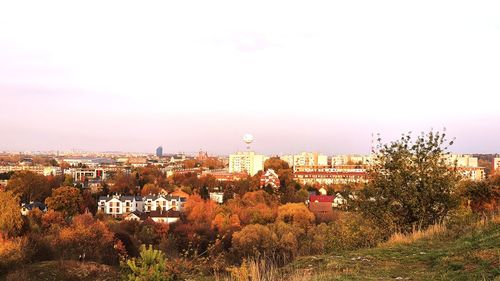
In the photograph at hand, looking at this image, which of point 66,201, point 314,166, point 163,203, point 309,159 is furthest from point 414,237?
point 309,159

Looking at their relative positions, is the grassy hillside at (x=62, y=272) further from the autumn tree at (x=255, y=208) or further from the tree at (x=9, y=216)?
the autumn tree at (x=255, y=208)

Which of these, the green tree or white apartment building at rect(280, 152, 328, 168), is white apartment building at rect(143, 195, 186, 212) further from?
white apartment building at rect(280, 152, 328, 168)

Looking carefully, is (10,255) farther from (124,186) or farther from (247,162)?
(247,162)

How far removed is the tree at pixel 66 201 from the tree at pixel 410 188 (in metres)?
44.1

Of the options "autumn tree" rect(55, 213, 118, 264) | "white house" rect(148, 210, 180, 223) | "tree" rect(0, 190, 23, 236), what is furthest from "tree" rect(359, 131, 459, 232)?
"white house" rect(148, 210, 180, 223)

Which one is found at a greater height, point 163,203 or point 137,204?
point 163,203

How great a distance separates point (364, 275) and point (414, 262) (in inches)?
41.7

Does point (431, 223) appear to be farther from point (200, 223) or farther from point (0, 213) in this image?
point (200, 223)

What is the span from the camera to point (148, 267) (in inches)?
233

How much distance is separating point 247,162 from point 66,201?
255ft

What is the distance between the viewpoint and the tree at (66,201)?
A: 51.6 metres

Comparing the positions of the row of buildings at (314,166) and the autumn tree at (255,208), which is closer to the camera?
the autumn tree at (255,208)

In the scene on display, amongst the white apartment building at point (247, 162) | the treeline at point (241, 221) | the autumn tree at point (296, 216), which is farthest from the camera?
the white apartment building at point (247, 162)

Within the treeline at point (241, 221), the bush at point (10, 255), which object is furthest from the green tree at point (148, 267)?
the bush at point (10, 255)
